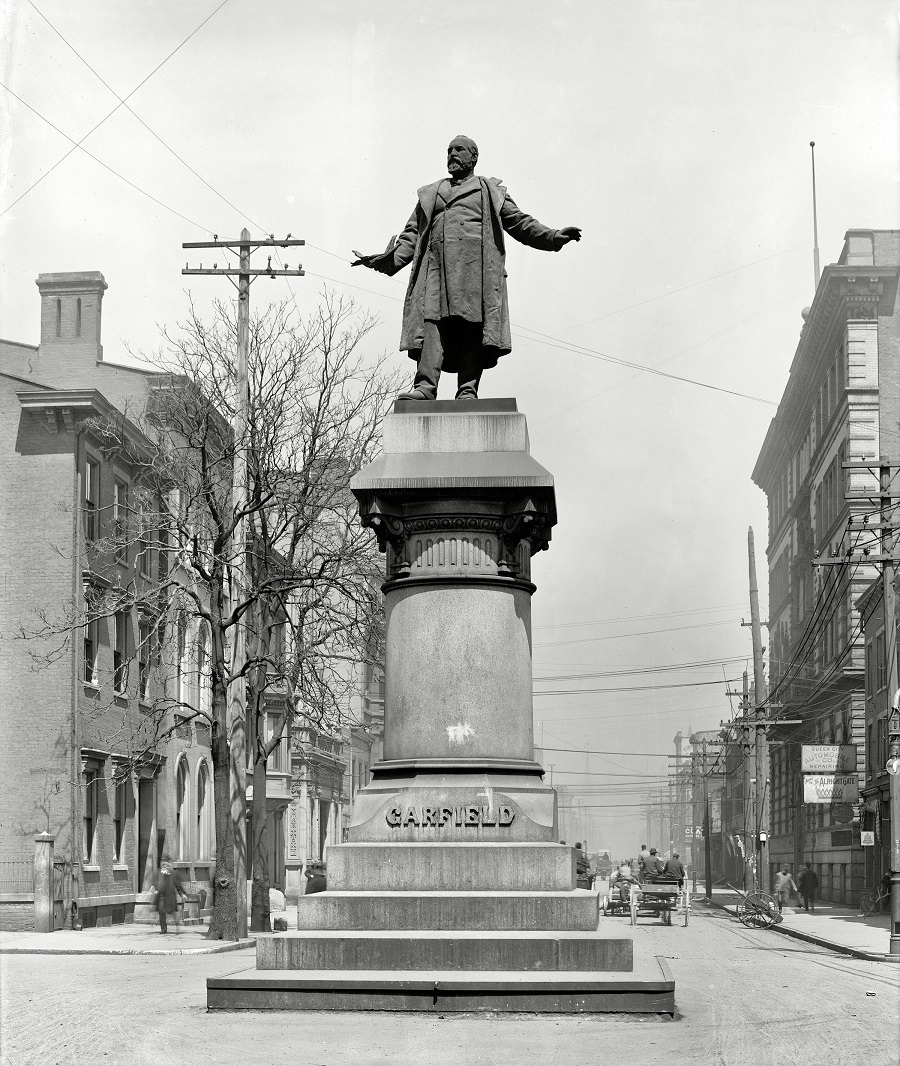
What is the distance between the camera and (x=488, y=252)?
1302 centimetres

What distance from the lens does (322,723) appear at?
31.1m

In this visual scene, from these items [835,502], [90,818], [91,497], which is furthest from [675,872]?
[835,502]

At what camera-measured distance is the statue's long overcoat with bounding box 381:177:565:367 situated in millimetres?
12992

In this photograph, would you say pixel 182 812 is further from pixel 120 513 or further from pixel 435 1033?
pixel 435 1033

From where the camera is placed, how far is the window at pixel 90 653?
37.5m

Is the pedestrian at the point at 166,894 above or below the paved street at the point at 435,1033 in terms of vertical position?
below

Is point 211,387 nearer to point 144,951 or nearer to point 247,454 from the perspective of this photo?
point 247,454

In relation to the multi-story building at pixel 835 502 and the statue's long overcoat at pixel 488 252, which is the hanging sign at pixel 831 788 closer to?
the multi-story building at pixel 835 502

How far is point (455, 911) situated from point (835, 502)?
52749 mm

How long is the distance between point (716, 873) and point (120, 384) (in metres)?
87.3

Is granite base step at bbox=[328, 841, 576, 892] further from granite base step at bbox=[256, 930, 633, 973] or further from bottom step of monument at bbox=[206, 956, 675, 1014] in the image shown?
bottom step of monument at bbox=[206, 956, 675, 1014]

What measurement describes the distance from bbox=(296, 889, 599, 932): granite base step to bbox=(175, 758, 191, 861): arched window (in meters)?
36.3

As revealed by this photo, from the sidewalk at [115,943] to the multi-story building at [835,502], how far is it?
81.9 feet

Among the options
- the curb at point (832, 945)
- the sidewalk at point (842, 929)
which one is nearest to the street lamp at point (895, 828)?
the curb at point (832, 945)
